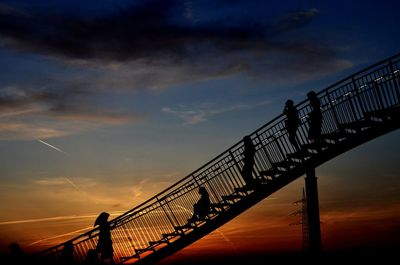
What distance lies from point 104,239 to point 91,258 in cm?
136

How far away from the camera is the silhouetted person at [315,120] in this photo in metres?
15.4

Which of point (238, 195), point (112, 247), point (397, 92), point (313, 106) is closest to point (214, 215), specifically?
point (238, 195)

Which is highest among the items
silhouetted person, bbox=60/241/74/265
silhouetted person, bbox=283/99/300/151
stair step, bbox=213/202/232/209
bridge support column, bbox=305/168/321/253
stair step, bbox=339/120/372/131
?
silhouetted person, bbox=283/99/300/151

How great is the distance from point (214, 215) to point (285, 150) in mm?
3600

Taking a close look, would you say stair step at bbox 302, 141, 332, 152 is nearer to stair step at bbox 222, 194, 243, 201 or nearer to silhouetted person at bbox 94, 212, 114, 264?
stair step at bbox 222, 194, 243, 201

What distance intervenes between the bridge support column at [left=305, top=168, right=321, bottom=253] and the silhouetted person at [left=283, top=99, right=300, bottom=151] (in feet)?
3.84

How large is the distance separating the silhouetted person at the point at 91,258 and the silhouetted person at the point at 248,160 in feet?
22.3

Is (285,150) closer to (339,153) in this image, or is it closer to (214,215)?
(339,153)

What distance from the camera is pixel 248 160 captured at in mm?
16266

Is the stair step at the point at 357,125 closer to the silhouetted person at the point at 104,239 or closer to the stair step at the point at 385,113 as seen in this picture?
the stair step at the point at 385,113

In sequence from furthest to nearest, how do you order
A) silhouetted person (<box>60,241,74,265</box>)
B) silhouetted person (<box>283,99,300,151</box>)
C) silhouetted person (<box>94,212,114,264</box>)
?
silhouetted person (<box>60,241,74,265</box>) → silhouetted person (<box>94,212,114,264</box>) → silhouetted person (<box>283,99,300,151</box>)

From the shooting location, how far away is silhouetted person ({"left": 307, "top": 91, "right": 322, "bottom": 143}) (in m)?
15.4

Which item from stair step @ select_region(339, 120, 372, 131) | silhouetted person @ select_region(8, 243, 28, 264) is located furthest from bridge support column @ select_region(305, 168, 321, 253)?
silhouetted person @ select_region(8, 243, 28, 264)

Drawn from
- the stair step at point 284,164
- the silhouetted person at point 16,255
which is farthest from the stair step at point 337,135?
the silhouetted person at point 16,255
